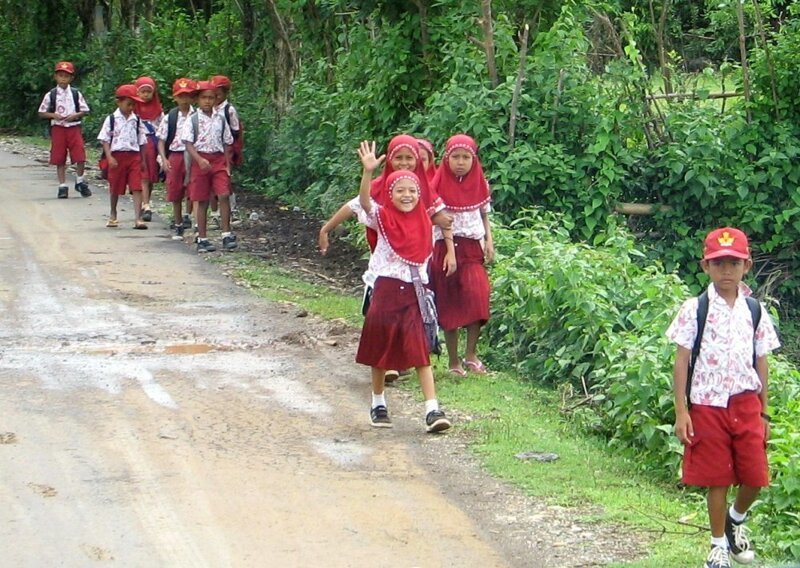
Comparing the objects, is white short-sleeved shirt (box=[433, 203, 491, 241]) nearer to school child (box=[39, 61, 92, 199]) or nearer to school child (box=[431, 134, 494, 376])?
school child (box=[431, 134, 494, 376])

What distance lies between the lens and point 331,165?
1736 centimetres

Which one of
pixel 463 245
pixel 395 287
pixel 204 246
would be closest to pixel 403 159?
pixel 395 287

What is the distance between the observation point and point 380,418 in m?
8.17

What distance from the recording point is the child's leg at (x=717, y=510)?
5965mm

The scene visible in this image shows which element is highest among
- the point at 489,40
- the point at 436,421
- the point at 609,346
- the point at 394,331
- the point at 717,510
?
the point at 489,40

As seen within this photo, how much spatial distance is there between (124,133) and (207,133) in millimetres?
2123

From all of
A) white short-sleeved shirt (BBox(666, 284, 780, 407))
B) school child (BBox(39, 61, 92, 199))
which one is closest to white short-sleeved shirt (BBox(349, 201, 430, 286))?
white short-sleeved shirt (BBox(666, 284, 780, 407))

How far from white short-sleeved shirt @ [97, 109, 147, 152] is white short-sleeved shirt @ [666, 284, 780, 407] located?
429 inches

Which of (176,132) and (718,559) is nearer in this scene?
(718,559)

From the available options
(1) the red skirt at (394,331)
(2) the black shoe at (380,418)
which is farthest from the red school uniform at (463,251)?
(2) the black shoe at (380,418)

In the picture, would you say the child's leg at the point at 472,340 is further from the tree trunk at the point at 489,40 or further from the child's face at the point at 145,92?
the child's face at the point at 145,92

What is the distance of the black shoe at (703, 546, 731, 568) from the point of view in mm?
5844

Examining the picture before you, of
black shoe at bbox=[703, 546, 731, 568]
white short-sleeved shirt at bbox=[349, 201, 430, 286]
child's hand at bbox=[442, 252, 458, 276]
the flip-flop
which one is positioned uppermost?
white short-sleeved shirt at bbox=[349, 201, 430, 286]

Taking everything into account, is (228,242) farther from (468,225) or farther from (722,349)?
(722,349)
